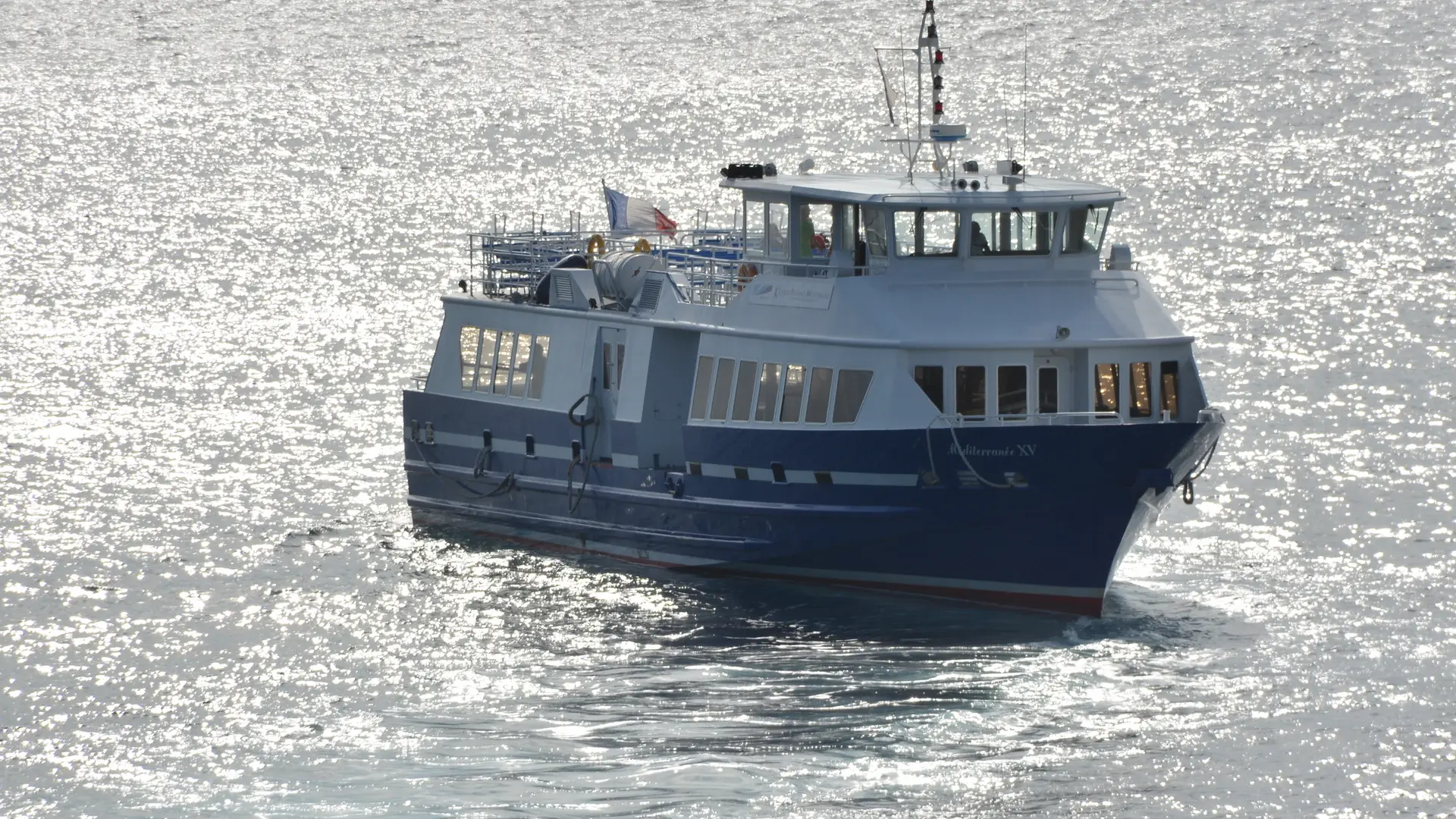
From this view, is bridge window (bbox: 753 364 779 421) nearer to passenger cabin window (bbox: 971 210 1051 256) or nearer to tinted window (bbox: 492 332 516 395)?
passenger cabin window (bbox: 971 210 1051 256)

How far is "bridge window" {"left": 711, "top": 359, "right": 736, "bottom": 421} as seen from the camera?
104ft

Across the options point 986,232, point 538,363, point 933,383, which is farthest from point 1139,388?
point 538,363

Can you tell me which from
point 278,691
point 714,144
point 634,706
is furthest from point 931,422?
point 714,144

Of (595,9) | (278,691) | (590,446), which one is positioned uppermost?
(595,9)

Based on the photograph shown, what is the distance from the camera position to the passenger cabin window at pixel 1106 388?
2931cm

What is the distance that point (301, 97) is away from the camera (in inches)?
4668

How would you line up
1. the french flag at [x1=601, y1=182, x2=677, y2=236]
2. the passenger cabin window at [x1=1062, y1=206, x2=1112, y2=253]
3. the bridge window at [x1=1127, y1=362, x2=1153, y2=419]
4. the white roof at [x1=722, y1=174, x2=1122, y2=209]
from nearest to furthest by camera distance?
the bridge window at [x1=1127, y1=362, x2=1153, y2=419] < the white roof at [x1=722, y1=174, x2=1122, y2=209] < the passenger cabin window at [x1=1062, y1=206, x2=1112, y2=253] < the french flag at [x1=601, y1=182, x2=677, y2=236]

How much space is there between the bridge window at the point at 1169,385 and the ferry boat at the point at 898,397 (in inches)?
1.6

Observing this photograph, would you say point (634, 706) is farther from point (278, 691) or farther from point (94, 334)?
point (94, 334)

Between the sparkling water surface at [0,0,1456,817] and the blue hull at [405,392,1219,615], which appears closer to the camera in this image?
the sparkling water surface at [0,0,1456,817]

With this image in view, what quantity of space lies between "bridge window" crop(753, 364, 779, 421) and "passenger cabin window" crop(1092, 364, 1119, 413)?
4.45 meters

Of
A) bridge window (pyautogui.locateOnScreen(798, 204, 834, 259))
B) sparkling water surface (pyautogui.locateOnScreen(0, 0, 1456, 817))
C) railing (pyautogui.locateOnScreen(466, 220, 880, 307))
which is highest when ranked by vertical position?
bridge window (pyautogui.locateOnScreen(798, 204, 834, 259))

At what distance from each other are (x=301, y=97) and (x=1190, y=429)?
9604 centimetres

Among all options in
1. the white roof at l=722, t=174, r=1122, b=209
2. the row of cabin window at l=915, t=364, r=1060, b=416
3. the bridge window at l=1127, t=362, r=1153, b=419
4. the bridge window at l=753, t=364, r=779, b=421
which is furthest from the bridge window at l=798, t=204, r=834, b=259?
the bridge window at l=1127, t=362, r=1153, b=419
